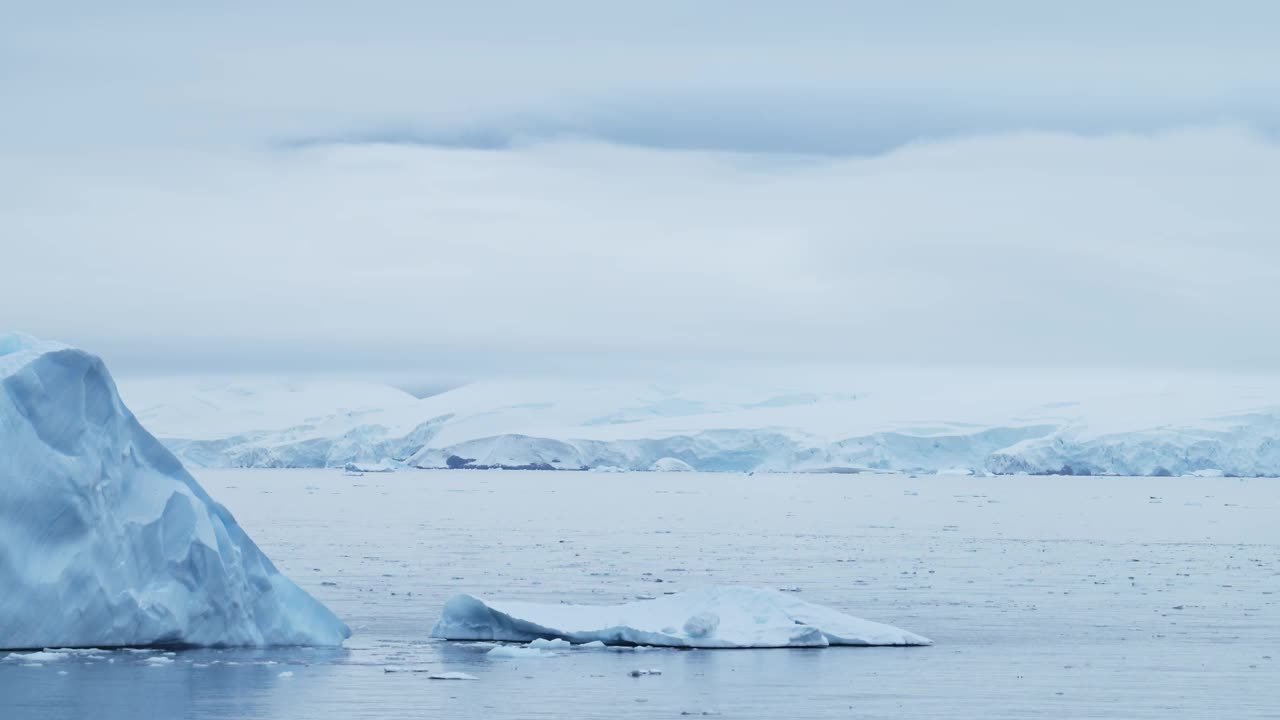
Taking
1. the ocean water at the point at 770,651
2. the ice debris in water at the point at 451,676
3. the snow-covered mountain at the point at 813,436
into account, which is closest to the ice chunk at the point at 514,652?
the ocean water at the point at 770,651

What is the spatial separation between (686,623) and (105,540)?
6.30 metres

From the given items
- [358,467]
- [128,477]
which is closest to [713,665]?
[128,477]

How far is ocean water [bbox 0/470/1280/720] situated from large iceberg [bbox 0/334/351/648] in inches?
21.3

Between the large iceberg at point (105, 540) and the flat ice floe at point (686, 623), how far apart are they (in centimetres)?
163

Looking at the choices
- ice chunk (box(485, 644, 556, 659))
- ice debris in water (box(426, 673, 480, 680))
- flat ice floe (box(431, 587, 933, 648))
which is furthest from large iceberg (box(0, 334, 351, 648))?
ice debris in water (box(426, 673, 480, 680))

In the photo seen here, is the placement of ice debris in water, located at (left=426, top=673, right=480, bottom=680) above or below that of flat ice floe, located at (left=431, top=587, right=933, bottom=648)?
below

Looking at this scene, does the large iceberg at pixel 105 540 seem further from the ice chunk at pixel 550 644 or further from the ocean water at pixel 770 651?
the ice chunk at pixel 550 644

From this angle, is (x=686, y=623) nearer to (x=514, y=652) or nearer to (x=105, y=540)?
(x=514, y=652)

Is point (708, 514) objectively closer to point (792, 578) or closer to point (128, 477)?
point (792, 578)

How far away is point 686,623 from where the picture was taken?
1927 centimetres

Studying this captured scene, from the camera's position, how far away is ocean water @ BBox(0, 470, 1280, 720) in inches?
590

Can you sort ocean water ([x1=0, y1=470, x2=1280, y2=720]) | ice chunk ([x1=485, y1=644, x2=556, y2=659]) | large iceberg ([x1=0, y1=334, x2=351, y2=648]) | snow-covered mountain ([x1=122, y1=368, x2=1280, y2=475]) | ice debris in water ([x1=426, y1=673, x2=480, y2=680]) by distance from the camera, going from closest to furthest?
ocean water ([x1=0, y1=470, x2=1280, y2=720]) → ice debris in water ([x1=426, y1=673, x2=480, y2=680]) → large iceberg ([x1=0, y1=334, x2=351, y2=648]) → ice chunk ([x1=485, y1=644, x2=556, y2=659]) → snow-covered mountain ([x1=122, y1=368, x2=1280, y2=475])

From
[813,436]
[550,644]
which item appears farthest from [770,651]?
[813,436]

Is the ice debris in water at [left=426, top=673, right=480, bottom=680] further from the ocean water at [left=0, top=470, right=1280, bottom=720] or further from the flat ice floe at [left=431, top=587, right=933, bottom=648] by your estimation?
the flat ice floe at [left=431, top=587, right=933, bottom=648]
